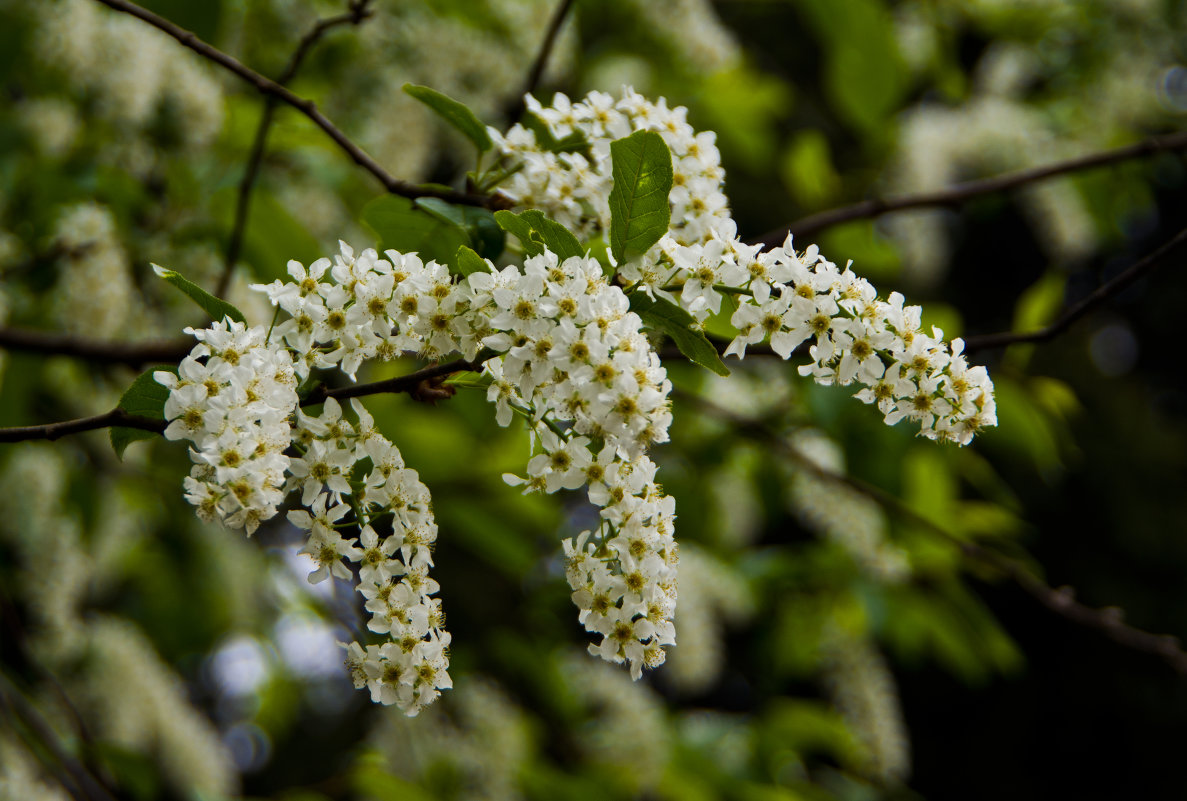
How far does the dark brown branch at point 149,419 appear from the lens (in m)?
1.24

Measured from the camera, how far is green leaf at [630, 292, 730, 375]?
1.33 m

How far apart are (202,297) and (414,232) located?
441 millimetres

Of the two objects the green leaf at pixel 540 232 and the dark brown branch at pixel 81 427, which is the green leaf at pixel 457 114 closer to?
the green leaf at pixel 540 232

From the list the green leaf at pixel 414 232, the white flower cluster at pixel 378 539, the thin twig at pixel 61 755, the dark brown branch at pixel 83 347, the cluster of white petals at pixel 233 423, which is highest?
the green leaf at pixel 414 232

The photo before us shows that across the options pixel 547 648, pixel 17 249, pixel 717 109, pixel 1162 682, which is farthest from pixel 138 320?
pixel 1162 682

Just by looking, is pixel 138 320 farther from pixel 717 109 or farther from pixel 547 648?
pixel 717 109

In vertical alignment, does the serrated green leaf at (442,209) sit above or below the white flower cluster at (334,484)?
above

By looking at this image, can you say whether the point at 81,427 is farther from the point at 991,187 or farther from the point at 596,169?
the point at 991,187

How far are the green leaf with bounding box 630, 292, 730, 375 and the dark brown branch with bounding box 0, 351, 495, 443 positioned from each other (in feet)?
0.79

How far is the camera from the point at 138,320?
11.9 ft

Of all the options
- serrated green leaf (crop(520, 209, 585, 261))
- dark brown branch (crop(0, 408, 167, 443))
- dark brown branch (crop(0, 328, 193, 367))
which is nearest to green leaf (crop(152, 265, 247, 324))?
dark brown branch (crop(0, 408, 167, 443))

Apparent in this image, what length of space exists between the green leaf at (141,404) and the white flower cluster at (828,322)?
0.68m

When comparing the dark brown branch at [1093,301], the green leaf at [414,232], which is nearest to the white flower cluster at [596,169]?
the green leaf at [414,232]

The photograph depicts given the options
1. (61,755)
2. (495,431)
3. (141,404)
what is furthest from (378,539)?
(495,431)
